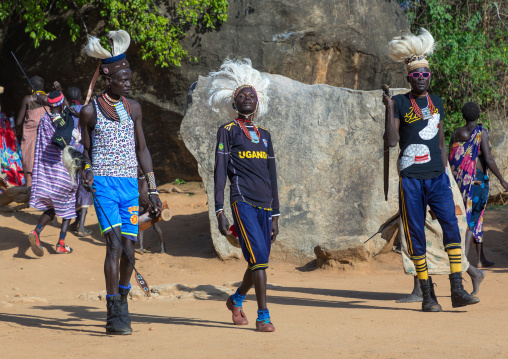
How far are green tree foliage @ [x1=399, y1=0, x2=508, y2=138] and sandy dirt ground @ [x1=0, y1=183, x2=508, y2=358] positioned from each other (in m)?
3.75

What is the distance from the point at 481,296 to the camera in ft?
21.1

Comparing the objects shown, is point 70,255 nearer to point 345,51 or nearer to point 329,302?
point 329,302

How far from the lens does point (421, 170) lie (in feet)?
18.7

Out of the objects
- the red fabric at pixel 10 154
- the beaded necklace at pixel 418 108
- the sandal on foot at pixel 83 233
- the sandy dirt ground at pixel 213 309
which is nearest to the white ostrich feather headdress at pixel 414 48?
the beaded necklace at pixel 418 108

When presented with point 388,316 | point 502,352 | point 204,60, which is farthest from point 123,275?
point 204,60

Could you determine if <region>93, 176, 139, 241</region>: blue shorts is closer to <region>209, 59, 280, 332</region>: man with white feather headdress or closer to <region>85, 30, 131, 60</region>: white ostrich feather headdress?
<region>209, 59, 280, 332</region>: man with white feather headdress

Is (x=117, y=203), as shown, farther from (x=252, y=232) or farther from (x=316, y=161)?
(x=316, y=161)

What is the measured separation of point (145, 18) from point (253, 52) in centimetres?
210

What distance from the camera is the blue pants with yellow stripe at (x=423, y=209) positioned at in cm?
568

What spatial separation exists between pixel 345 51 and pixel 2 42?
6988 millimetres

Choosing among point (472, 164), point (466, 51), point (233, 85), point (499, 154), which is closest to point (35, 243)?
point (233, 85)

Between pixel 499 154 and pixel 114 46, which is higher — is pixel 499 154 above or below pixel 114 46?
below

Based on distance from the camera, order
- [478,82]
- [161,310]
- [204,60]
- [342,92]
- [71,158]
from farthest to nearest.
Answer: [478,82] < [204,60] < [342,92] < [161,310] < [71,158]

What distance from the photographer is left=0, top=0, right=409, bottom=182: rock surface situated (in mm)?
12664
